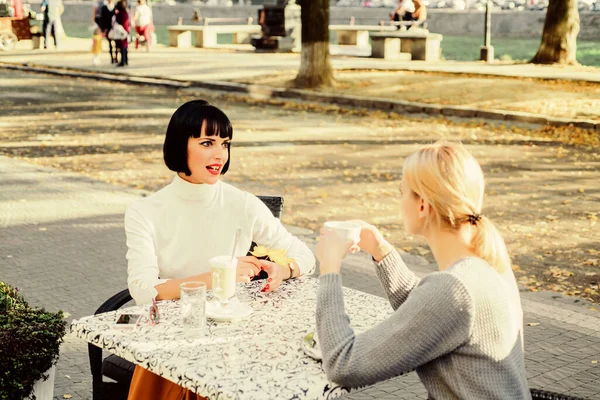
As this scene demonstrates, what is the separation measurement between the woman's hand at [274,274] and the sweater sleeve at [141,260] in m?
0.43

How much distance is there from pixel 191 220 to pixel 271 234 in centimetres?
48

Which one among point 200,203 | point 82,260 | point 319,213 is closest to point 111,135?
point 319,213

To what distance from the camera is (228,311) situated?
3410mm

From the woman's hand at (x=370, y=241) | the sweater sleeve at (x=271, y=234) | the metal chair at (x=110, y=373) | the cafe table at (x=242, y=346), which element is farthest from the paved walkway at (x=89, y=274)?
the woman's hand at (x=370, y=241)

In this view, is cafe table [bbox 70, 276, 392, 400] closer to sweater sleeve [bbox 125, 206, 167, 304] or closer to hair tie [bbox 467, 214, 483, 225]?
sweater sleeve [bbox 125, 206, 167, 304]

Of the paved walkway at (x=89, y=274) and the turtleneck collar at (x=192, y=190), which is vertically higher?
the turtleneck collar at (x=192, y=190)

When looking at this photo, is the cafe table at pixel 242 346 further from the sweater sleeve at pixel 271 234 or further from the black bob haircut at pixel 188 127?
the black bob haircut at pixel 188 127

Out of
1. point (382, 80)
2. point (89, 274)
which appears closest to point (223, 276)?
point (89, 274)

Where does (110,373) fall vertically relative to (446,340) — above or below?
below

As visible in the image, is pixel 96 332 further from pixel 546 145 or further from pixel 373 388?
pixel 546 145

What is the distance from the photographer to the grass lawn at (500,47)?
98.2 ft

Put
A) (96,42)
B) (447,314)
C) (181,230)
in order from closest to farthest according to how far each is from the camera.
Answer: (447,314), (181,230), (96,42)

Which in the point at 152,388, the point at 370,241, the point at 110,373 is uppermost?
the point at 370,241

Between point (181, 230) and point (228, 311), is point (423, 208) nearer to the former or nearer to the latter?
point (228, 311)
